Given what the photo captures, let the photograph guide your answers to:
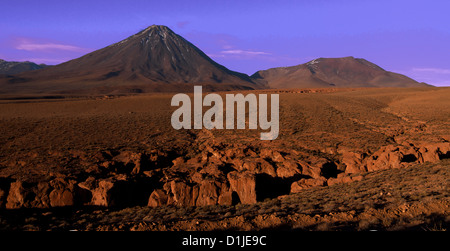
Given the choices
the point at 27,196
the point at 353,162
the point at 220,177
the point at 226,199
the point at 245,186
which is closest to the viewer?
the point at 27,196

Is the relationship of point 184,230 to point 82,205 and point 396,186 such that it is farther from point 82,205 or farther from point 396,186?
point 396,186

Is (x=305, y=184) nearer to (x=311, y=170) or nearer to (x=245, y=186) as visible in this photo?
(x=311, y=170)

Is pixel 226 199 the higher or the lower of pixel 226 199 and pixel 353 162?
the lower

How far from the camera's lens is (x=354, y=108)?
1139 inches

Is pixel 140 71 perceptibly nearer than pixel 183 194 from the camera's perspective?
No

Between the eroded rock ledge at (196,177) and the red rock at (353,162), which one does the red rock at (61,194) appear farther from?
the red rock at (353,162)

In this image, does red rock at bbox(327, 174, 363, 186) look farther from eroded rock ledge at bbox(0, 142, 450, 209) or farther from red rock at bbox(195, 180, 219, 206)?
red rock at bbox(195, 180, 219, 206)

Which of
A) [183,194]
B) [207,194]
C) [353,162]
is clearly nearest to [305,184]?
[353,162]

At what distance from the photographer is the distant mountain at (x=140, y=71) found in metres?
100

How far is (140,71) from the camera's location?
5394 inches

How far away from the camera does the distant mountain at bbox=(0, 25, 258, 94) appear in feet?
330

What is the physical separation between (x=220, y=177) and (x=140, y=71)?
135670mm

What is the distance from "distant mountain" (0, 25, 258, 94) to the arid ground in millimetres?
75265

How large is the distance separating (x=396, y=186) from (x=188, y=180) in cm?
693
